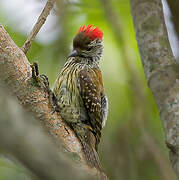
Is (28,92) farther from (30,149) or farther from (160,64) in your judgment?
(30,149)

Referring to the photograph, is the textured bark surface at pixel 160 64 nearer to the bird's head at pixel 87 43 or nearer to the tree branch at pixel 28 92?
the tree branch at pixel 28 92

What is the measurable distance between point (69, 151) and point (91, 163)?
27 cm

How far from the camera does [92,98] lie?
11.0 ft

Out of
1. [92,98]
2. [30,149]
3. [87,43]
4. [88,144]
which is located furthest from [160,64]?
[30,149]

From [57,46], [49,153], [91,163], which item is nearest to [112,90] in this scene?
[57,46]

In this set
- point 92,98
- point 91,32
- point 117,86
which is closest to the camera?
point 92,98

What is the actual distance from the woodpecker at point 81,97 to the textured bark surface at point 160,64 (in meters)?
0.75

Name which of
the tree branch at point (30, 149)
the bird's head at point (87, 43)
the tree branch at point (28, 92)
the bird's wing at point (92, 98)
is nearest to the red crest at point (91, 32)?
the bird's head at point (87, 43)

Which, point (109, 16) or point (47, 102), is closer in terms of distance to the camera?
point (47, 102)

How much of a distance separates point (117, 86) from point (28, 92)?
3.23 m

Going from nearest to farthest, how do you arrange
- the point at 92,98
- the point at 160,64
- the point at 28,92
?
1. the point at 28,92
2. the point at 160,64
3. the point at 92,98

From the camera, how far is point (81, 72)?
356 centimetres

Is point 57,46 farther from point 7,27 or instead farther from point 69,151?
point 69,151

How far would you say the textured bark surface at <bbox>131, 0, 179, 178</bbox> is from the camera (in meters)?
2.13
